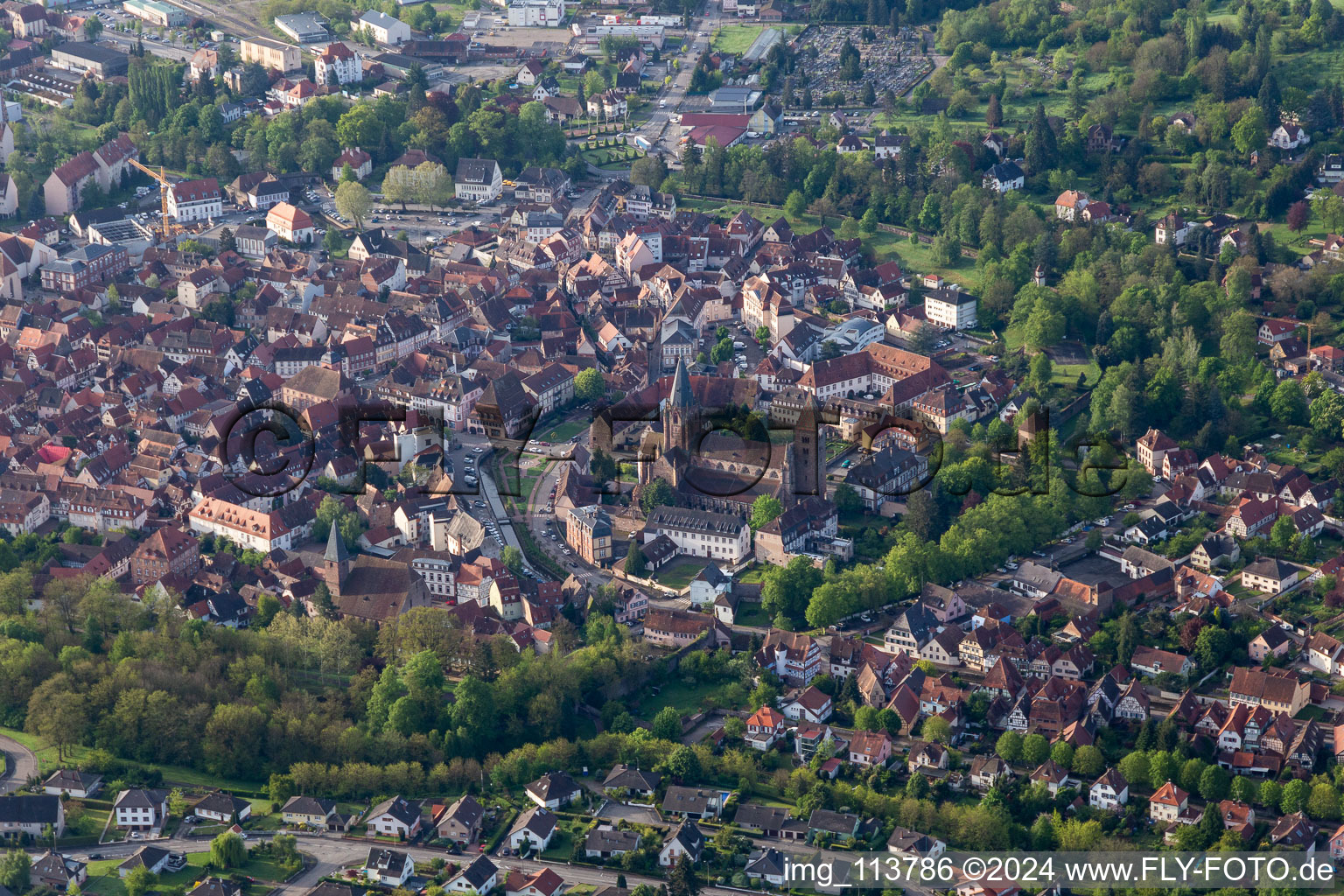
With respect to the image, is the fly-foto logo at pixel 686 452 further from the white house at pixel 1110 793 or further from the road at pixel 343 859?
the road at pixel 343 859

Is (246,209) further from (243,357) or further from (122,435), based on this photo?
(122,435)

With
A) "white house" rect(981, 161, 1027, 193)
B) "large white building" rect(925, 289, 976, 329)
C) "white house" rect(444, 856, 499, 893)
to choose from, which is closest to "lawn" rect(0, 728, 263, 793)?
"white house" rect(444, 856, 499, 893)

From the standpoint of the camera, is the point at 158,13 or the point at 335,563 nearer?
the point at 335,563

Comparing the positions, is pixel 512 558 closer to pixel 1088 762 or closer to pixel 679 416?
pixel 679 416

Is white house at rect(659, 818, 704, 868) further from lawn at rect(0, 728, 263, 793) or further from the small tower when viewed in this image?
the small tower

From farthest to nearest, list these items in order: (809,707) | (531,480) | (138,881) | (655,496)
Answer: (531,480) < (655,496) < (809,707) < (138,881)

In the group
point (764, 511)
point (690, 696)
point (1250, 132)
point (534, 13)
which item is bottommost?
point (690, 696)

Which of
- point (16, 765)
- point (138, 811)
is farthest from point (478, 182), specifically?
point (138, 811)
